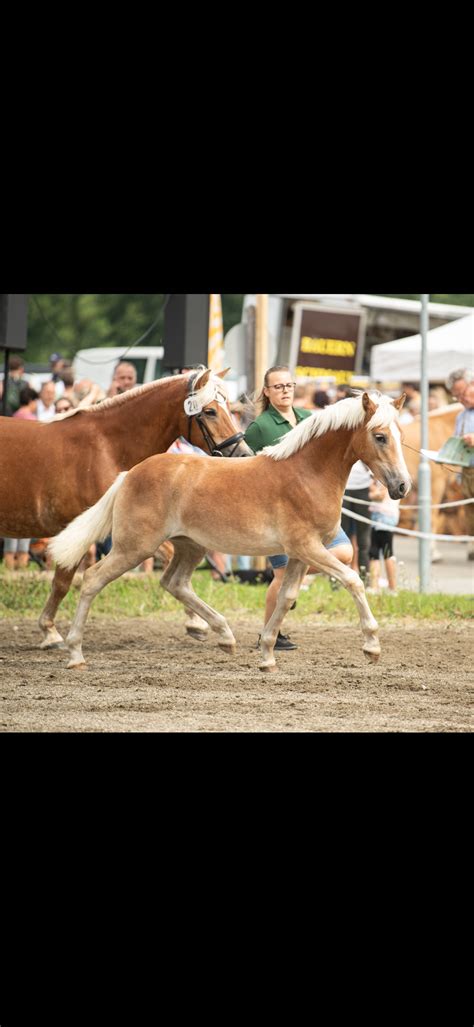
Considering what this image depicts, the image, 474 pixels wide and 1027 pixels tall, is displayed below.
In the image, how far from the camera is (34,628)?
996cm

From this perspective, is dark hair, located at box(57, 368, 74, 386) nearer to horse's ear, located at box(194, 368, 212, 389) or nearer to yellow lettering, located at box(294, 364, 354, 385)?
yellow lettering, located at box(294, 364, 354, 385)

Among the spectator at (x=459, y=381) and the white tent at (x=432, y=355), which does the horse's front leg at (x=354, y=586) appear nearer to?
the spectator at (x=459, y=381)

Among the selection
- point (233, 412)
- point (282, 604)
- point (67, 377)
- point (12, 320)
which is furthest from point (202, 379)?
point (67, 377)

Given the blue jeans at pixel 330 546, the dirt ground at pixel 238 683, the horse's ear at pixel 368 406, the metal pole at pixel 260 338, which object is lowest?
the dirt ground at pixel 238 683

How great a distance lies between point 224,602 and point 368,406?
4049 millimetres

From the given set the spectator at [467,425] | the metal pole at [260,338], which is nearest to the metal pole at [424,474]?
the spectator at [467,425]

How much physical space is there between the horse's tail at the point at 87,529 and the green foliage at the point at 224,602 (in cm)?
250

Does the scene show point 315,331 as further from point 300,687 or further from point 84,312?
point 84,312

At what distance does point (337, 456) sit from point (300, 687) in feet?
4.31

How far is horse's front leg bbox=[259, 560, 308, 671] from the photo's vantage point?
770cm

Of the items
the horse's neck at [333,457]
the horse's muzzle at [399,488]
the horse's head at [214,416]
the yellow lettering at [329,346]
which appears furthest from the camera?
the yellow lettering at [329,346]

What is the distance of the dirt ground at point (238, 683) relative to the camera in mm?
6402

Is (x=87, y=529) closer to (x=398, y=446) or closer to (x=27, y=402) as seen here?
(x=398, y=446)

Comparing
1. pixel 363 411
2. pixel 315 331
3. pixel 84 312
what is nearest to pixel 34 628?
pixel 363 411
